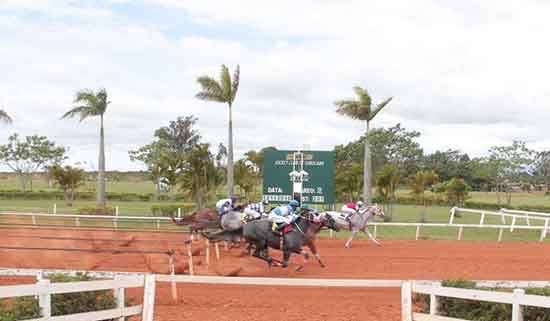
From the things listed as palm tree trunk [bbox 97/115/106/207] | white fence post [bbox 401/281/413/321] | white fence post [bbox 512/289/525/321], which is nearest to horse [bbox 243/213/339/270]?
white fence post [bbox 401/281/413/321]

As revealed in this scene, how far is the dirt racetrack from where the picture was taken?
32.8 feet

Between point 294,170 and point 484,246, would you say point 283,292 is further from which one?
point 484,246

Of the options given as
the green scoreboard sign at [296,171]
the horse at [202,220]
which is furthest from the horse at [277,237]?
the green scoreboard sign at [296,171]

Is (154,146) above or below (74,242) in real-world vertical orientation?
above

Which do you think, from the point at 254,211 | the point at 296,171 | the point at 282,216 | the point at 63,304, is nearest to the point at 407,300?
the point at 63,304

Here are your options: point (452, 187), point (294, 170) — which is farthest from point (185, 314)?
point (452, 187)

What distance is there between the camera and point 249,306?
10.3 metres

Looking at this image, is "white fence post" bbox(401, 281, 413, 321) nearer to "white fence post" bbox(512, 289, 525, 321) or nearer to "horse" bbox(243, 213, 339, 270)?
"white fence post" bbox(512, 289, 525, 321)

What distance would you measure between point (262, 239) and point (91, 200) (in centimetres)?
3910

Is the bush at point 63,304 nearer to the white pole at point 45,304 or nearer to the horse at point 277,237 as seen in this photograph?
the white pole at point 45,304

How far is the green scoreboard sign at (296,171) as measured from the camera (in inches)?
819

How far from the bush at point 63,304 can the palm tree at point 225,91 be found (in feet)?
61.7

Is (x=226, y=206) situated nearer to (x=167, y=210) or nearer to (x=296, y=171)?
(x=296, y=171)

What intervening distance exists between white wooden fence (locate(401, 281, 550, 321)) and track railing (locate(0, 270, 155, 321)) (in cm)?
273
